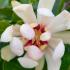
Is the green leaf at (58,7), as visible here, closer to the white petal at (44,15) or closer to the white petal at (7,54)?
the white petal at (44,15)

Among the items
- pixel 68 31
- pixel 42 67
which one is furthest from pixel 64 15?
pixel 42 67

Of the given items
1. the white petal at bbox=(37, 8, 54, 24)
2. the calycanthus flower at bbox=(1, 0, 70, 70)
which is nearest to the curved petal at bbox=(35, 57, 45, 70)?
the calycanthus flower at bbox=(1, 0, 70, 70)

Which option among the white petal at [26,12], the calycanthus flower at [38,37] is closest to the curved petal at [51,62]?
the calycanthus flower at [38,37]

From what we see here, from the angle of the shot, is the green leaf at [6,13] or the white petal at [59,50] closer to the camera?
the white petal at [59,50]

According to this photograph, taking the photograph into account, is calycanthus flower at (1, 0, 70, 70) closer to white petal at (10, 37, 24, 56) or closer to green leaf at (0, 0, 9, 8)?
white petal at (10, 37, 24, 56)

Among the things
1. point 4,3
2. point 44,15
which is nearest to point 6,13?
point 4,3

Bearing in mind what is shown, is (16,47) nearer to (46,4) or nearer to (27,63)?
(27,63)
